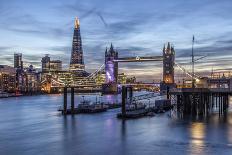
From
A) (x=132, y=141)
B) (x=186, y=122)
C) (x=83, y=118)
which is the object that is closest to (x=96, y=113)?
(x=83, y=118)

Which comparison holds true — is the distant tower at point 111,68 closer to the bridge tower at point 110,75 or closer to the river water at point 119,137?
the bridge tower at point 110,75

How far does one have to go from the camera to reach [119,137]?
40594 mm

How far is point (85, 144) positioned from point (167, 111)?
30.2 metres

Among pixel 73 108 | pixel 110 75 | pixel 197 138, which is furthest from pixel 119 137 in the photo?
pixel 110 75

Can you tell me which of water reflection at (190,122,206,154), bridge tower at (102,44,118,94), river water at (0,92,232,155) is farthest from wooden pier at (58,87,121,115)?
bridge tower at (102,44,118,94)

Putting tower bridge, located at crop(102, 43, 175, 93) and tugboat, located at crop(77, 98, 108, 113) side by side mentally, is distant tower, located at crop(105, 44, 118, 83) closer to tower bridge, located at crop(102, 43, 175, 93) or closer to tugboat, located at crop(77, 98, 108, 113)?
tower bridge, located at crop(102, 43, 175, 93)

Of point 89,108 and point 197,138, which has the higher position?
point 89,108

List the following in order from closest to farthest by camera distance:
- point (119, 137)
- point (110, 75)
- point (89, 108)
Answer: point (119, 137) → point (89, 108) → point (110, 75)

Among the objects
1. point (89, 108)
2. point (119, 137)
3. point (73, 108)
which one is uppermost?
point (73, 108)

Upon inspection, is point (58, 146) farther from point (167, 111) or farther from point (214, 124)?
A: point (167, 111)

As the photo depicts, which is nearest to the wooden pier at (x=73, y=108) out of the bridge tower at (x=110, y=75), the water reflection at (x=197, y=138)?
the water reflection at (x=197, y=138)

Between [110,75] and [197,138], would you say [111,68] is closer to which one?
[110,75]

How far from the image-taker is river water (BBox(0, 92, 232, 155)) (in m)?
34.2

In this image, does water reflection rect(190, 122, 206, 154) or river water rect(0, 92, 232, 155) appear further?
river water rect(0, 92, 232, 155)
